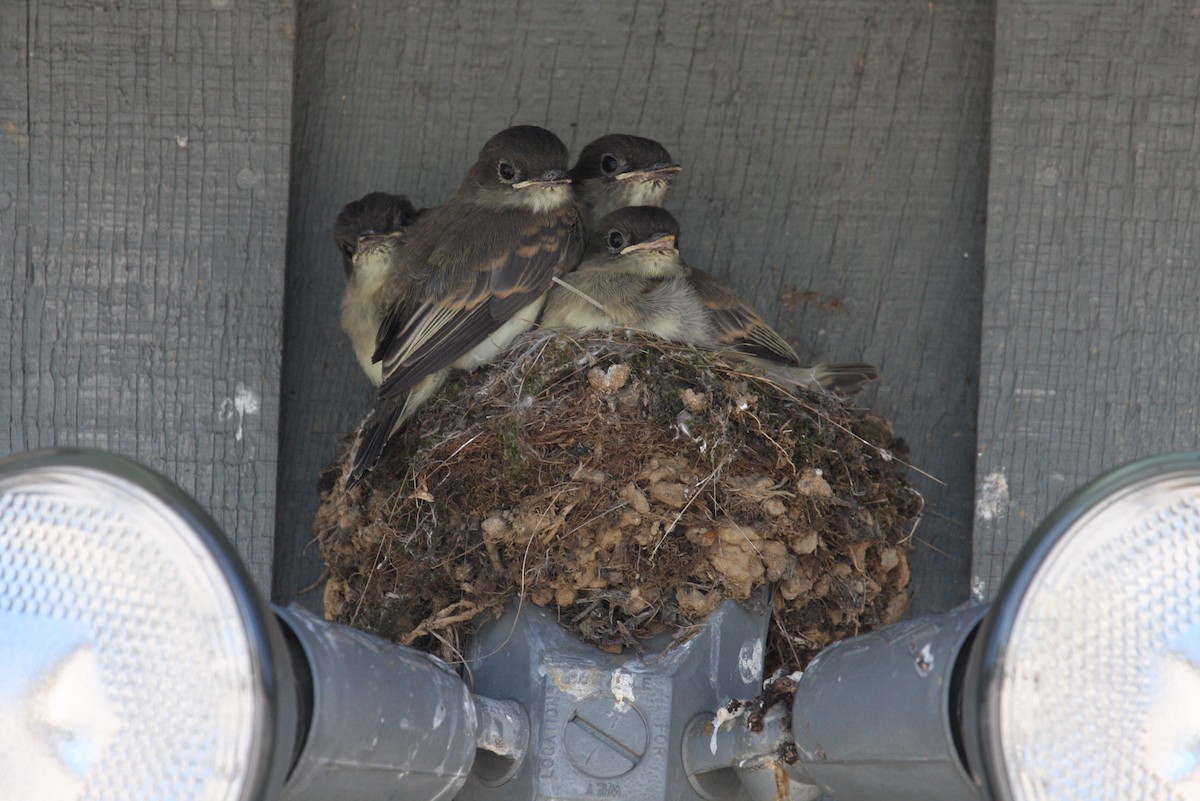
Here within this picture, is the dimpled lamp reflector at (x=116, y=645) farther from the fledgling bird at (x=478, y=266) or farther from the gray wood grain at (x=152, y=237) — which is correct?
the fledgling bird at (x=478, y=266)

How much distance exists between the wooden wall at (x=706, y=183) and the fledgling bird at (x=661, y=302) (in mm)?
65

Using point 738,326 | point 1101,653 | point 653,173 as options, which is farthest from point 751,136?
point 1101,653

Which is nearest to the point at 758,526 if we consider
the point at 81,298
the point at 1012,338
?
the point at 1012,338

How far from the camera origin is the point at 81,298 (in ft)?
10.6

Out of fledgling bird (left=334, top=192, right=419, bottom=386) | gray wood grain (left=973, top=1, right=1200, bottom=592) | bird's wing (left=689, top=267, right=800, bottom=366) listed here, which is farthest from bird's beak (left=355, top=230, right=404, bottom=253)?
gray wood grain (left=973, top=1, right=1200, bottom=592)

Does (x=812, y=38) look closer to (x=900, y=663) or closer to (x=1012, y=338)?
(x=1012, y=338)

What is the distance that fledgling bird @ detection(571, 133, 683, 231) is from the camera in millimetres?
3695

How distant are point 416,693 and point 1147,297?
198 centimetres

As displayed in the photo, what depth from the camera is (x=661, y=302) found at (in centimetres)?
397

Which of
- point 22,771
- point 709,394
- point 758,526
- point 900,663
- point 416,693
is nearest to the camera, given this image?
point 22,771

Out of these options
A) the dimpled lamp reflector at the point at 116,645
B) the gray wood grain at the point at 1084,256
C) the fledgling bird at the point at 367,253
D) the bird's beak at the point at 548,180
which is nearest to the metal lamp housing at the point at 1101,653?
the dimpled lamp reflector at the point at 116,645

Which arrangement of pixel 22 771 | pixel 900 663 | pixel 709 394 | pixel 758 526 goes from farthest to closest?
pixel 709 394, pixel 758 526, pixel 900 663, pixel 22 771

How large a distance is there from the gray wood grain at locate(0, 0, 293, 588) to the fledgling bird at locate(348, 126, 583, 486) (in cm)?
41

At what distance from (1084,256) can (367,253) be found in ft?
5.53
